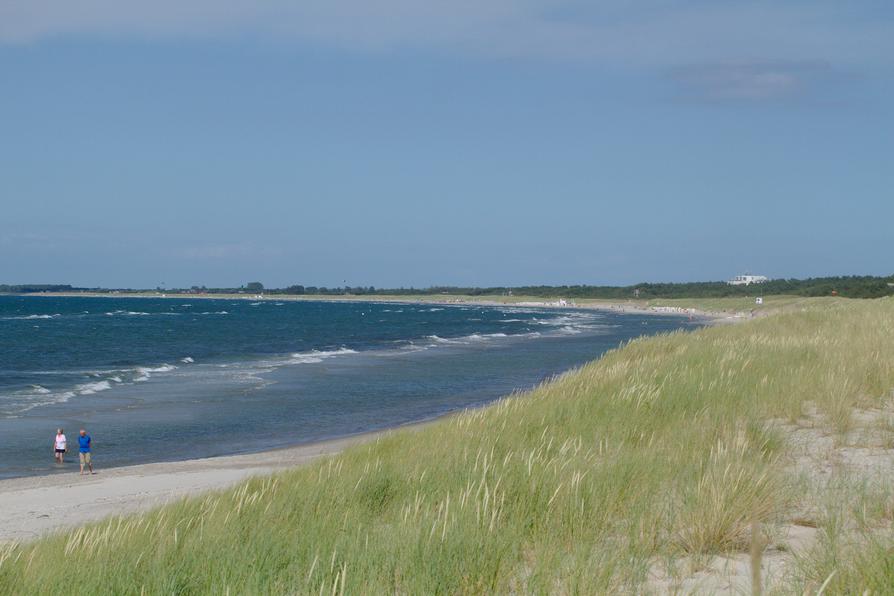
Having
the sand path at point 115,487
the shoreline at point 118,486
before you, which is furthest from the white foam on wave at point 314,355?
the sand path at point 115,487

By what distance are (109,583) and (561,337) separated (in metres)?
65.6

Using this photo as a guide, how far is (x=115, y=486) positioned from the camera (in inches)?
680

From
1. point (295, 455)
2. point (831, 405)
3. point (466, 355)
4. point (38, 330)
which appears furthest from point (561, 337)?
point (831, 405)

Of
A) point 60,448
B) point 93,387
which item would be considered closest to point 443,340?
point 93,387

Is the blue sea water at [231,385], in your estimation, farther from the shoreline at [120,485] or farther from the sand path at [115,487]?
the sand path at [115,487]

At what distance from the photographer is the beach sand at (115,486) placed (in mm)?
14141

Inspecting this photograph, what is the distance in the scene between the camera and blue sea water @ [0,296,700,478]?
78.1 feet

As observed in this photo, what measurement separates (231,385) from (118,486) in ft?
61.9

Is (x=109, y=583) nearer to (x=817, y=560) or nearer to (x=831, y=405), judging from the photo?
Result: (x=817, y=560)

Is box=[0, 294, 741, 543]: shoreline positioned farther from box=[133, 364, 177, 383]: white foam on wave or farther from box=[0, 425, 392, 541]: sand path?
box=[133, 364, 177, 383]: white foam on wave

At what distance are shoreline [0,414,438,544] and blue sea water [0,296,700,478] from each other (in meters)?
1.65

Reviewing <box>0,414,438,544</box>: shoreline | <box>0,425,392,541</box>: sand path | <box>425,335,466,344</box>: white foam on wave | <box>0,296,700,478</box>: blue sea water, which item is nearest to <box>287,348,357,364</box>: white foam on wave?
<box>0,296,700,478</box>: blue sea water

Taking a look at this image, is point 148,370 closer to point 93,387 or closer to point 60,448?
point 93,387

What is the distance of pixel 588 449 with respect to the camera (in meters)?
6.88
